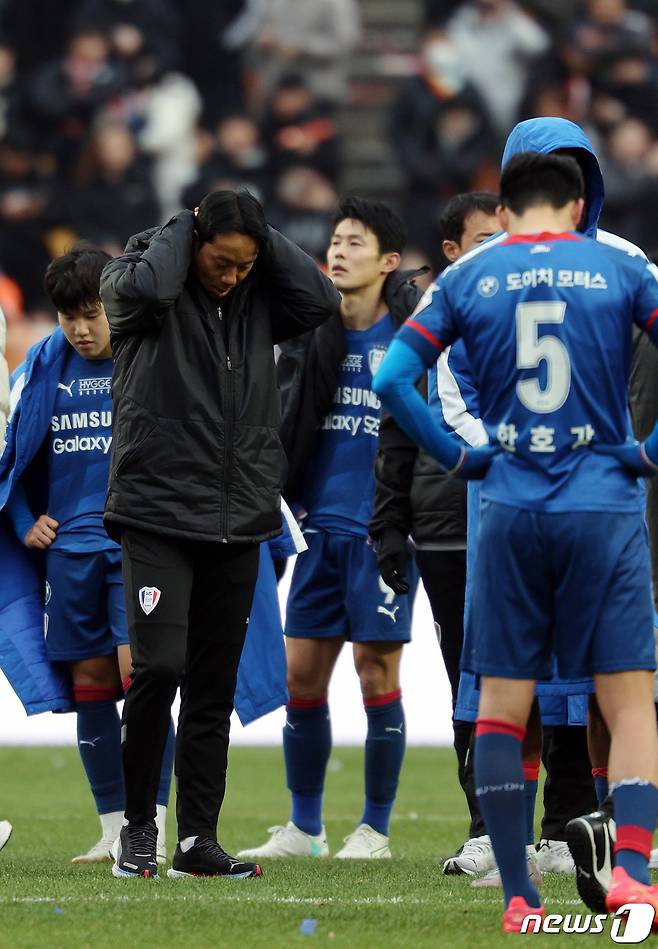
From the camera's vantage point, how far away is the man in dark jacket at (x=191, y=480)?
16.4 feet

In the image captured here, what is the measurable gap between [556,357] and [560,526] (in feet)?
1.14

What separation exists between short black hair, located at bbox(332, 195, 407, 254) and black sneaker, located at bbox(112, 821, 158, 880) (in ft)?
7.22

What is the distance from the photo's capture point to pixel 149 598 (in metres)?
4.99

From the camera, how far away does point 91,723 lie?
5.91 meters

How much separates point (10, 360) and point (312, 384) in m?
8.53

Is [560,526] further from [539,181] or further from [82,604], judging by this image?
[82,604]

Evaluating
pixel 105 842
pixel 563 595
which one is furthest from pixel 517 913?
pixel 105 842

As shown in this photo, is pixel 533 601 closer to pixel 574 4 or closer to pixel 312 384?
pixel 312 384

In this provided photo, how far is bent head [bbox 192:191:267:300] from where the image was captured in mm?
5012

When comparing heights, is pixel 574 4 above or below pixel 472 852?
above

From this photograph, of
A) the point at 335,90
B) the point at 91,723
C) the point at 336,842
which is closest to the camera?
the point at 91,723

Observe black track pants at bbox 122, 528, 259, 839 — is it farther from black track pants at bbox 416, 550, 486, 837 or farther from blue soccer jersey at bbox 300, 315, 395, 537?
blue soccer jersey at bbox 300, 315, 395, 537

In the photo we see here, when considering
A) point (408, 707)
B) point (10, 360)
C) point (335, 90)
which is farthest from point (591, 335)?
point (335, 90)

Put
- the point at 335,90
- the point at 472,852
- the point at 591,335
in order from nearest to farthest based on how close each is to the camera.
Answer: the point at 591,335, the point at 472,852, the point at 335,90
